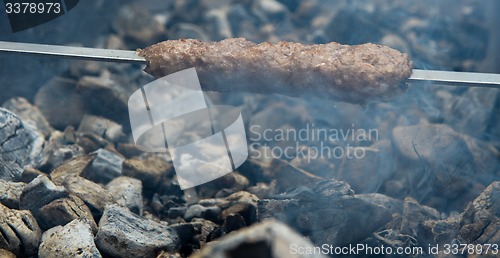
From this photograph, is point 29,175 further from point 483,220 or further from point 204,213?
point 483,220

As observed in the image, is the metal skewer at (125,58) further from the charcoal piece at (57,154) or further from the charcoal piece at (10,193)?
the charcoal piece at (57,154)

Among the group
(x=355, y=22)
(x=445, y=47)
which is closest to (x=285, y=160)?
(x=355, y=22)

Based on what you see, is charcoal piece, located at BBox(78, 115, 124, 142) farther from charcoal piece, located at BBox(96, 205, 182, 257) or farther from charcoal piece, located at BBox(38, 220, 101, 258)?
charcoal piece, located at BBox(38, 220, 101, 258)

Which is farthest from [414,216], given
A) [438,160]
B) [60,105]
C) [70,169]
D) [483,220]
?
[60,105]

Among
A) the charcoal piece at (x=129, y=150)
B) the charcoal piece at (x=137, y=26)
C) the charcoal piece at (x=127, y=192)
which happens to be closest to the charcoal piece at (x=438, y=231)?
the charcoal piece at (x=127, y=192)

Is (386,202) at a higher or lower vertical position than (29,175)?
lower

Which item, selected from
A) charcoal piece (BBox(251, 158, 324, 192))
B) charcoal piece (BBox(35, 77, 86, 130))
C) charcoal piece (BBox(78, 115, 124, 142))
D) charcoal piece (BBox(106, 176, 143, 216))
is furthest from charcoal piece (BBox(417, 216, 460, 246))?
charcoal piece (BBox(35, 77, 86, 130))
